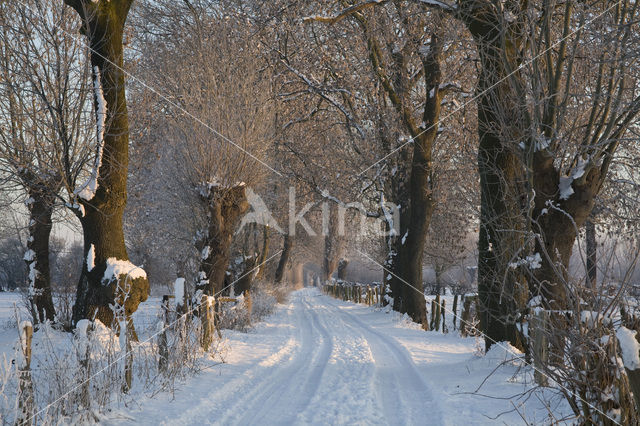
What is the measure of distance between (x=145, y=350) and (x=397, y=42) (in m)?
12.6

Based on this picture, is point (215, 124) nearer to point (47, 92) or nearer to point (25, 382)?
point (47, 92)

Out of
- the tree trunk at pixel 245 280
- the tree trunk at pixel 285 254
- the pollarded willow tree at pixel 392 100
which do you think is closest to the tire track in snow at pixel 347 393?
the pollarded willow tree at pixel 392 100

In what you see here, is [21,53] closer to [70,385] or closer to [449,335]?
[70,385]

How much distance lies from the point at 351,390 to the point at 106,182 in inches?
208

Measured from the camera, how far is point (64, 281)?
1251 cm

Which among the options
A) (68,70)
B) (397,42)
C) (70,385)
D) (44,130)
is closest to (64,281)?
(44,130)

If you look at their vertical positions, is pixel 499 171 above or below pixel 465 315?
above

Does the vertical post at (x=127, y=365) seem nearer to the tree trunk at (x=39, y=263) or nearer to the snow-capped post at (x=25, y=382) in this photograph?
the snow-capped post at (x=25, y=382)

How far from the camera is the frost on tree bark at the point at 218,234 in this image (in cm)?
1350

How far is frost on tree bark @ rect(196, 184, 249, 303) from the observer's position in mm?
13500

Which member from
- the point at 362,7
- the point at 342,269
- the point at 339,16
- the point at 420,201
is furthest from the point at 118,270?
the point at 342,269

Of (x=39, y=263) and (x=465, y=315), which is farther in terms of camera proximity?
(x=465, y=315)

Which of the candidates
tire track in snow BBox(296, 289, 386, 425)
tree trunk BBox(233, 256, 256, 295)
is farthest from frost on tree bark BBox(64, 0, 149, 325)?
tree trunk BBox(233, 256, 256, 295)

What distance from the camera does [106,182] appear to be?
831 cm
